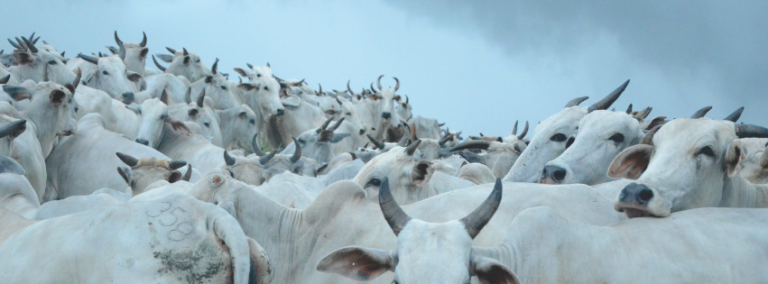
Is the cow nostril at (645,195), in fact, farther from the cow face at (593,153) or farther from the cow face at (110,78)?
the cow face at (110,78)

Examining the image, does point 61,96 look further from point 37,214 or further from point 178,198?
point 178,198

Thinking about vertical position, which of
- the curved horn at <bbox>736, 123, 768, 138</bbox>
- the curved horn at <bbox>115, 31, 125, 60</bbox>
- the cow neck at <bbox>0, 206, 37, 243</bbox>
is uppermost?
the curved horn at <bbox>736, 123, 768, 138</bbox>

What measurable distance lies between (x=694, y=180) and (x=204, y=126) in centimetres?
1020

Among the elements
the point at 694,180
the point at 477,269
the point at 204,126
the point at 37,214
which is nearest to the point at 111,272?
the point at 477,269

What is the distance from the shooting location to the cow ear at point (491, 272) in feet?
13.4

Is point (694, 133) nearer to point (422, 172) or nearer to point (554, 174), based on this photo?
point (554, 174)

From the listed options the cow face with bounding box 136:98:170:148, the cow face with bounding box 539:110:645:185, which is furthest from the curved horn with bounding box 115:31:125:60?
the cow face with bounding box 539:110:645:185

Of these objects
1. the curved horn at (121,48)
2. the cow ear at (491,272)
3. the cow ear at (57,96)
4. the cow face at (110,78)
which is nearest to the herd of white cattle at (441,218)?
the cow ear at (491,272)

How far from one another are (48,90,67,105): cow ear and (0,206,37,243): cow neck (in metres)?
5.83

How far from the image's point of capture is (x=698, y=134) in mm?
5547

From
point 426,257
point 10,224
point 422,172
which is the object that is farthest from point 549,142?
point 10,224

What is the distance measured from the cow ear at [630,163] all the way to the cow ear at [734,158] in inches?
21.1

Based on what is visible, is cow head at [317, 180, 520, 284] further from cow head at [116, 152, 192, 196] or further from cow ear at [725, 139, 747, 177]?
cow head at [116, 152, 192, 196]

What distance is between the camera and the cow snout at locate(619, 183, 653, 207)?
518 cm
